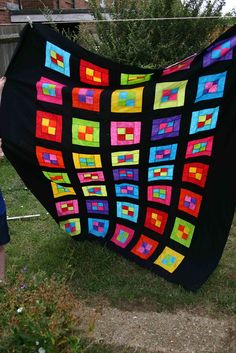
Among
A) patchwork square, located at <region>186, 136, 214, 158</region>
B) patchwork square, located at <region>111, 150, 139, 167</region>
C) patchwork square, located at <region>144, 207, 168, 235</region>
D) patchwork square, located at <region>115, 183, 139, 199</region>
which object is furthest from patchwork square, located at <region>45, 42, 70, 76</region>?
patchwork square, located at <region>144, 207, 168, 235</region>

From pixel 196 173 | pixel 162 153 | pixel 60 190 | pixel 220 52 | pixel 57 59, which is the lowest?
pixel 60 190

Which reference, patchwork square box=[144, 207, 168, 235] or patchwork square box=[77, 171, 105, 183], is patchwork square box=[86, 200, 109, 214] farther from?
patchwork square box=[144, 207, 168, 235]

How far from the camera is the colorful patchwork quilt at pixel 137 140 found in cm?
300

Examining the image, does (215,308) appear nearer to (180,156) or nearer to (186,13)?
(180,156)

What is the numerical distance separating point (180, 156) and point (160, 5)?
12.0 ft

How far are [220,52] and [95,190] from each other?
1466 mm

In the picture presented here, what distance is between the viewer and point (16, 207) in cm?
529

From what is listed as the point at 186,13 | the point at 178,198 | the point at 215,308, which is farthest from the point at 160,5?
the point at 215,308

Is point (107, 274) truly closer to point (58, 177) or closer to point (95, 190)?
point (95, 190)

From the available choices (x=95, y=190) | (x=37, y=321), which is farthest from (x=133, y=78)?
(x=37, y=321)

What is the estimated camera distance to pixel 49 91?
3.28 meters

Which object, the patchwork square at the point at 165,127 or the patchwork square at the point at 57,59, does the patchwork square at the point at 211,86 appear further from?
the patchwork square at the point at 57,59

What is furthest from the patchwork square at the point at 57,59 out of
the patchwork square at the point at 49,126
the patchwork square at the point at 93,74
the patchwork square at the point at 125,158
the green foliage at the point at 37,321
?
the green foliage at the point at 37,321

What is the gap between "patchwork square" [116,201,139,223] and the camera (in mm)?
3551
